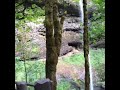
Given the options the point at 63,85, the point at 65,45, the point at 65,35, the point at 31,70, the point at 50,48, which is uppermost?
the point at 65,35

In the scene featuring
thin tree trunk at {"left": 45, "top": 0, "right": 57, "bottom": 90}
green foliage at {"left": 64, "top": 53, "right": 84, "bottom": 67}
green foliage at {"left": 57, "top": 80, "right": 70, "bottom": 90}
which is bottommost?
green foliage at {"left": 57, "top": 80, "right": 70, "bottom": 90}

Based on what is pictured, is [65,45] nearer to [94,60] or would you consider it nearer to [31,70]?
[94,60]

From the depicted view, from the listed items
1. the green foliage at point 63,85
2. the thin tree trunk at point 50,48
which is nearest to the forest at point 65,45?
the green foliage at point 63,85

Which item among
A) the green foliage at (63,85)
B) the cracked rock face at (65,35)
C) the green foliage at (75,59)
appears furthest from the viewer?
the cracked rock face at (65,35)

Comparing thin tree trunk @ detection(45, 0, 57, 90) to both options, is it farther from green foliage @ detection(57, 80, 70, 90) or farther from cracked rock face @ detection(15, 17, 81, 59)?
cracked rock face @ detection(15, 17, 81, 59)

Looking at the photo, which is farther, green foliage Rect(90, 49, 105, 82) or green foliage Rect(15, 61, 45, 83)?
green foliage Rect(90, 49, 105, 82)

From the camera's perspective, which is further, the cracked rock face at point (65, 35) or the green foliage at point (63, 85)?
the cracked rock face at point (65, 35)

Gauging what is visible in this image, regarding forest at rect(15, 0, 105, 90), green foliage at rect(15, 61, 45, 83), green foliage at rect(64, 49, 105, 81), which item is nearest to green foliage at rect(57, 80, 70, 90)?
forest at rect(15, 0, 105, 90)

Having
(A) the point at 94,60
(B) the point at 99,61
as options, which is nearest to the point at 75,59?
(A) the point at 94,60

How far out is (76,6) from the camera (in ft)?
28.2

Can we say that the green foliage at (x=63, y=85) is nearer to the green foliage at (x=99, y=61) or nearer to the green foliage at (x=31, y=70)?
the green foliage at (x=31, y=70)
